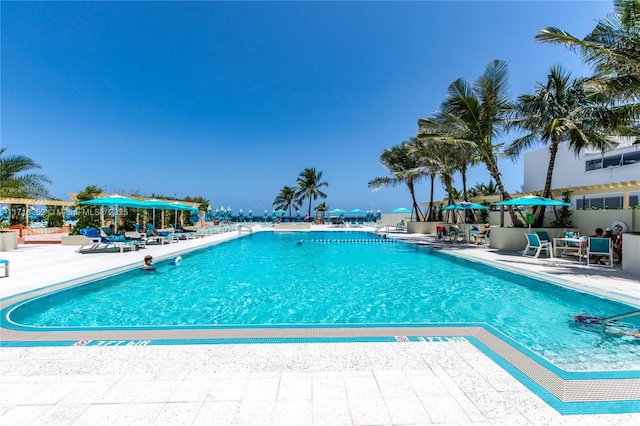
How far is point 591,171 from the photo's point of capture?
20109 millimetres

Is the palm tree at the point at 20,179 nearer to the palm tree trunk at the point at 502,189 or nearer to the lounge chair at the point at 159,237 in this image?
the lounge chair at the point at 159,237

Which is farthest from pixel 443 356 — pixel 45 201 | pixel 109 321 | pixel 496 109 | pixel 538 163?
pixel 538 163

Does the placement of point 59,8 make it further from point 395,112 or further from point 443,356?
point 395,112

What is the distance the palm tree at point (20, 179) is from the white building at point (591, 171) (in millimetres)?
23233

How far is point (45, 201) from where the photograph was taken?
1800cm

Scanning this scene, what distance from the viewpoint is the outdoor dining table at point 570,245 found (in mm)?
8250

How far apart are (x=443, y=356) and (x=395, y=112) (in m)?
25.1

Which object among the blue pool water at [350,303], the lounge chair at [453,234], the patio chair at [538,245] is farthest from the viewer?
the lounge chair at [453,234]

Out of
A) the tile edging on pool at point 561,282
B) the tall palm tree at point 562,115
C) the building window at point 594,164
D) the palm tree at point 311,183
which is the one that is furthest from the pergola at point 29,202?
the building window at point 594,164

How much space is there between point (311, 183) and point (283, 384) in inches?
1269

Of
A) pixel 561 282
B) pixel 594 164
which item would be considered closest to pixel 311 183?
pixel 594 164

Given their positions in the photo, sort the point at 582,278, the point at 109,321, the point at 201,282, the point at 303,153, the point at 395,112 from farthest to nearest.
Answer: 1. the point at 303,153
2. the point at 395,112
3. the point at 201,282
4. the point at 582,278
5. the point at 109,321

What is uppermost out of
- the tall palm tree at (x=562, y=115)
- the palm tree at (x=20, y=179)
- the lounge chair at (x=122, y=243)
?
the tall palm tree at (x=562, y=115)

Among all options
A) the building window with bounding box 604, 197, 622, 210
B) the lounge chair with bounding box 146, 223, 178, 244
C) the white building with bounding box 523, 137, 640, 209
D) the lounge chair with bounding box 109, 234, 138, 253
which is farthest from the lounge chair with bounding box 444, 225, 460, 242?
the lounge chair with bounding box 109, 234, 138, 253
